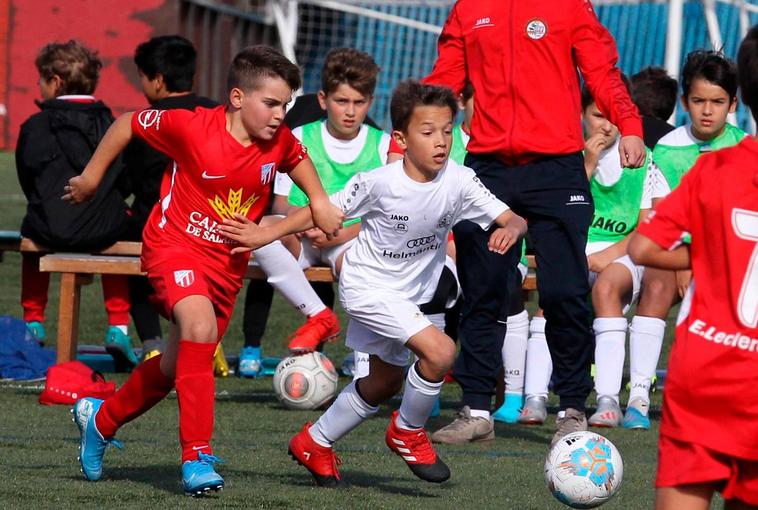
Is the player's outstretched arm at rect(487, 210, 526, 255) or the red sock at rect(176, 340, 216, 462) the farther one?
the player's outstretched arm at rect(487, 210, 526, 255)

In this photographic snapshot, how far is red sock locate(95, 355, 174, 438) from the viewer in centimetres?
503

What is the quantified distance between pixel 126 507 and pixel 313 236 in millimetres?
2912

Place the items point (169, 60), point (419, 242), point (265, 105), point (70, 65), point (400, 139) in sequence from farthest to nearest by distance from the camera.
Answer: point (70, 65) < point (169, 60) < point (400, 139) < point (419, 242) < point (265, 105)

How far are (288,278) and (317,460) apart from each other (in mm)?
2617

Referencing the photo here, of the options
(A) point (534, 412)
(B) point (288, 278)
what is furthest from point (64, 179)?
(A) point (534, 412)

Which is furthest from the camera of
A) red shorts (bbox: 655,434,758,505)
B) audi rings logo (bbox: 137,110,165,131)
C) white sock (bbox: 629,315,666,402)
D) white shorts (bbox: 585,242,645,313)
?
white shorts (bbox: 585,242,645,313)

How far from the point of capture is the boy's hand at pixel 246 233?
4980 millimetres

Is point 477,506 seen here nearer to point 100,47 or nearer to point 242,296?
point 242,296

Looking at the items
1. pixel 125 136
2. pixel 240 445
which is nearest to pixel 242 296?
pixel 240 445

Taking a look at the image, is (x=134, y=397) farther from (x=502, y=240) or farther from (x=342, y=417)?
(x=502, y=240)

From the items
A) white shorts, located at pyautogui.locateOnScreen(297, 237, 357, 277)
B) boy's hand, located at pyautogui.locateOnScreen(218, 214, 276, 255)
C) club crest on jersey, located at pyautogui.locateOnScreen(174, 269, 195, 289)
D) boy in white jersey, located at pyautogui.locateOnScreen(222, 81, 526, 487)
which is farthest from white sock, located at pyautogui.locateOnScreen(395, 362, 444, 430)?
white shorts, located at pyautogui.locateOnScreen(297, 237, 357, 277)

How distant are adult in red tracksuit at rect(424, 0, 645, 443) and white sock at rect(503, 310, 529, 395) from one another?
96 centimetres

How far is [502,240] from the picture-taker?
4996 mm

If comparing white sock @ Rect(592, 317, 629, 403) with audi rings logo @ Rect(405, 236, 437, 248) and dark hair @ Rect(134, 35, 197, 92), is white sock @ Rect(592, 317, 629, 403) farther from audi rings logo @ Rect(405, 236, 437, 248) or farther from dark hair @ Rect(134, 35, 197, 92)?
dark hair @ Rect(134, 35, 197, 92)
